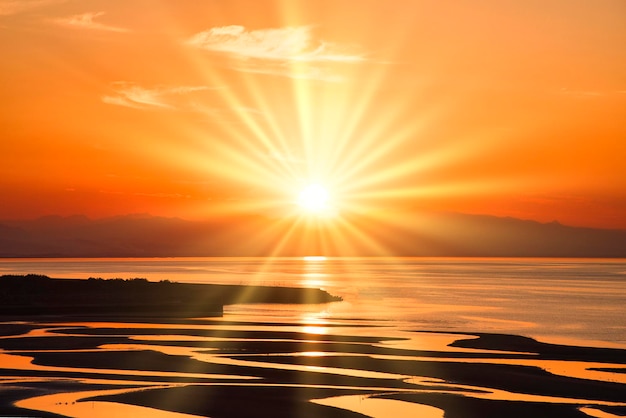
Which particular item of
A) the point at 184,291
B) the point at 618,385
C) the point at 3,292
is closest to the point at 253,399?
the point at 618,385

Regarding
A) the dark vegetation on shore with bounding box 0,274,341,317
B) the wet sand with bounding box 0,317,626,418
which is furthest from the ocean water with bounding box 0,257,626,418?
the dark vegetation on shore with bounding box 0,274,341,317

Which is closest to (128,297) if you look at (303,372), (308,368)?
(308,368)

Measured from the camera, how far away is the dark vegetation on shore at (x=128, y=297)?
72.9 metres

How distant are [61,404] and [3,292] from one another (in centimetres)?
5449

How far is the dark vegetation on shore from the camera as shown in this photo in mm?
72875

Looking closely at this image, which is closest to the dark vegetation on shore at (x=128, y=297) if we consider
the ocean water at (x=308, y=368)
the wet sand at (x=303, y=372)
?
the ocean water at (x=308, y=368)

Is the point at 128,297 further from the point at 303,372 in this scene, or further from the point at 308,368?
the point at 303,372

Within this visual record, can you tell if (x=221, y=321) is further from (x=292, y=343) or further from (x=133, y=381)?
(x=133, y=381)

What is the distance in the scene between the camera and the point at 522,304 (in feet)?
313

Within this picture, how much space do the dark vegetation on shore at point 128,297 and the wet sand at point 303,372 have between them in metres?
17.9

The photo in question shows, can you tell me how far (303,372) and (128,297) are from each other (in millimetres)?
50717

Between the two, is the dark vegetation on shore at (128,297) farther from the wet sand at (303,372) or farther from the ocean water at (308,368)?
the wet sand at (303,372)

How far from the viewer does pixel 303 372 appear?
35.7 m

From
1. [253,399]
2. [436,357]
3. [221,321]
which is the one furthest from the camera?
[221,321]
